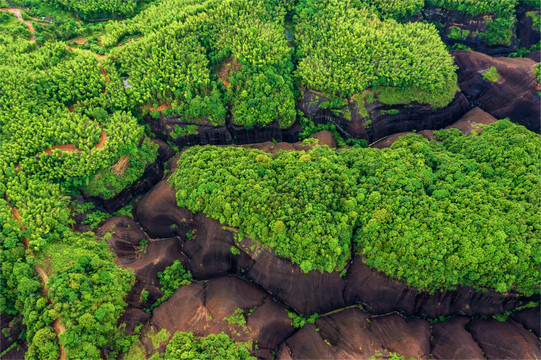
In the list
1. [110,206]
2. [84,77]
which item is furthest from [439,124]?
[84,77]

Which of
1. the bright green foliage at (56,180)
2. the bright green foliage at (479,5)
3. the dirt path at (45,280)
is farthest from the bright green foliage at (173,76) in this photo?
the bright green foliage at (479,5)

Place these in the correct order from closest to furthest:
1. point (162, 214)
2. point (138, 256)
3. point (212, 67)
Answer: point (138, 256) → point (162, 214) → point (212, 67)

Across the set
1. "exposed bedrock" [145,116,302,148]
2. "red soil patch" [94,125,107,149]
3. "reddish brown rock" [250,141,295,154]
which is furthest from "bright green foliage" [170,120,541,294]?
"red soil patch" [94,125,107,149]

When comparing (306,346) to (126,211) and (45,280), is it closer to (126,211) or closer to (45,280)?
(45,280)

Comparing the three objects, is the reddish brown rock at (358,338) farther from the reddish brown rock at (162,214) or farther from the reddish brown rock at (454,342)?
the reddish brown rock at (162,214)

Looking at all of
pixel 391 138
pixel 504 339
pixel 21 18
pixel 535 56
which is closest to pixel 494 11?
pixel 535 56

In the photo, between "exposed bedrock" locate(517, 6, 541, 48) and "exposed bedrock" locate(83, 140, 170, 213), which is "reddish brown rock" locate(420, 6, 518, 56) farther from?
"exposed bedrock" locate(83, 140, 170, 213)
